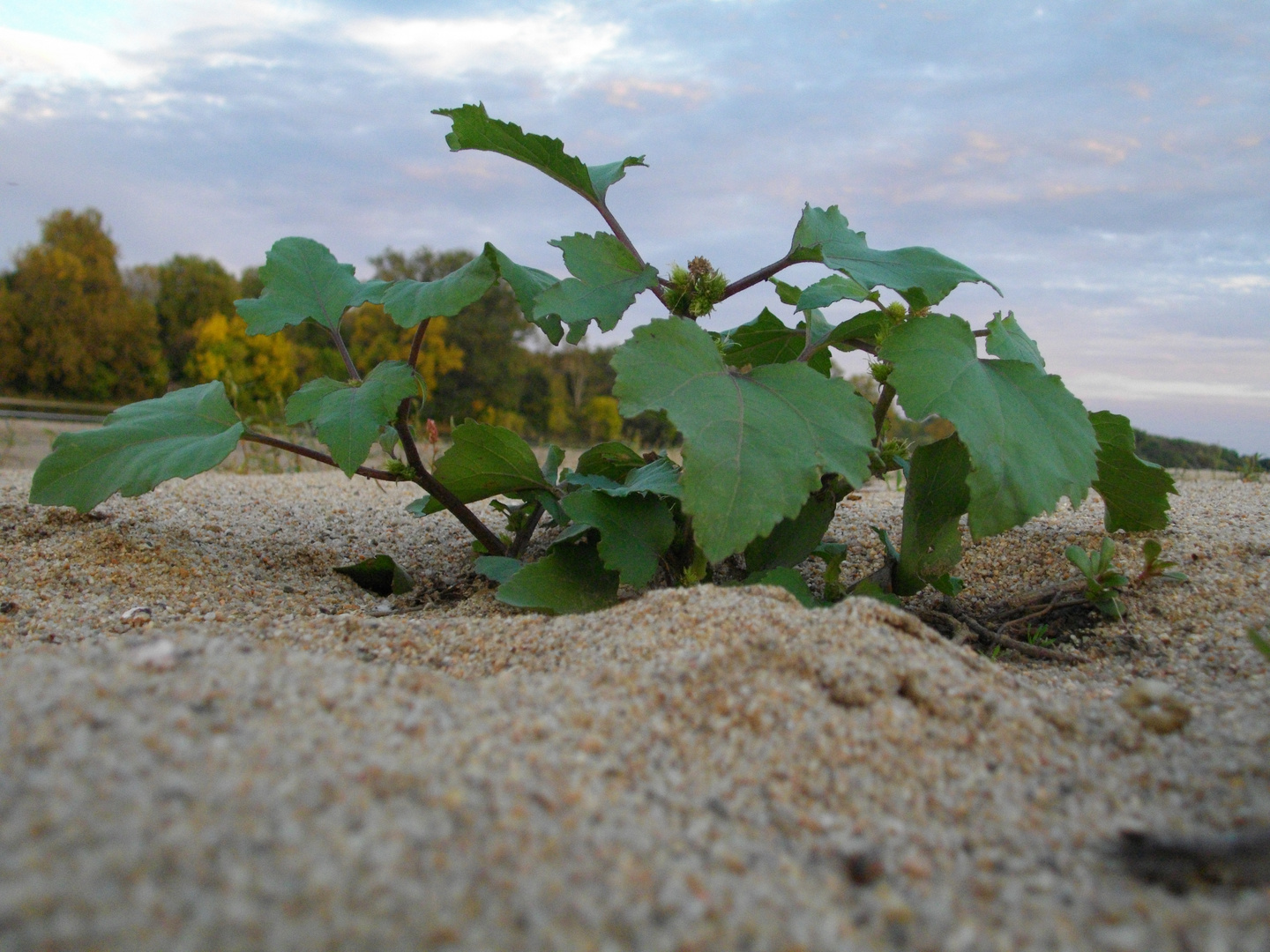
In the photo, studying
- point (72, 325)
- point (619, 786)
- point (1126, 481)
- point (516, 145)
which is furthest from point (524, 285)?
point (72, 325)

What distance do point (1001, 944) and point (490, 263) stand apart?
1.70 meters

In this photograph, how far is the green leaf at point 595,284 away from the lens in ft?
5.99

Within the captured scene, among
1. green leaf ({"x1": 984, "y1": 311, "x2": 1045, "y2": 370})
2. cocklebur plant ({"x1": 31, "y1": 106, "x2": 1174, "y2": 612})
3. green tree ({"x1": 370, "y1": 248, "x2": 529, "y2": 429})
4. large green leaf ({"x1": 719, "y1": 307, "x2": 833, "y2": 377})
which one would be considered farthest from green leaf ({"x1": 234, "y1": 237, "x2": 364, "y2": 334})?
green tree ({"x1": 370, "y1": 248, "x2": 529, "y2": 429})

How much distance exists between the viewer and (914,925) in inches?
32.7

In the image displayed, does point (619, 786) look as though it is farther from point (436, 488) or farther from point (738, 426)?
point (436, 488)

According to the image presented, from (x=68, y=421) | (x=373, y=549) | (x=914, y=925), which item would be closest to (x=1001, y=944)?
(x=914, y=925)

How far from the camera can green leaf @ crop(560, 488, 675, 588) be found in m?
1.86

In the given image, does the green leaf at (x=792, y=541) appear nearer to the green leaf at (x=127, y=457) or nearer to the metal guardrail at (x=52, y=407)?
the green leaf at (x=127, y=457)

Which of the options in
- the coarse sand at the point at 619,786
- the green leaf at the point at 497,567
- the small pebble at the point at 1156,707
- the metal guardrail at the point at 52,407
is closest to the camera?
the coarse sand at the point at 619,786

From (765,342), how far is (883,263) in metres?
0.48

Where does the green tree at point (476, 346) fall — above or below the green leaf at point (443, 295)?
above

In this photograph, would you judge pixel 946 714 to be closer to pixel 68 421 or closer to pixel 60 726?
pixel 60 726

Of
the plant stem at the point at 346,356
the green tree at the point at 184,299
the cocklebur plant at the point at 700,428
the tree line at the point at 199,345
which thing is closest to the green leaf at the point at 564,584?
the cocklebur plant at the point at 700,428

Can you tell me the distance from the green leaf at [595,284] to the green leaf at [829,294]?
40cm
